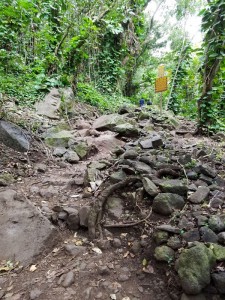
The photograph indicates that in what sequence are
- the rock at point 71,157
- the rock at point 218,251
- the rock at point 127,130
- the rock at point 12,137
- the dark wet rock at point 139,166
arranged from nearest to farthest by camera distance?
the rock at point 218,251 < the dark wet rock at point 139,166 < the rock at point 12,137 < the rock at point 71,157 < the rock at point 127,130

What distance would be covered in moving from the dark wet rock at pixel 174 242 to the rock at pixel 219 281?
0.34m

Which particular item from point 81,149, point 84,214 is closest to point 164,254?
point 84,214

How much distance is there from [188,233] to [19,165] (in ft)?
8.65

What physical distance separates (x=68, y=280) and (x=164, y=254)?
0.81 m

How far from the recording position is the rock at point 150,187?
253cm

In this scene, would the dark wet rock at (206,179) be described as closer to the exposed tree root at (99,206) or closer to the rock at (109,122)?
the exposed tree root at (99,206)

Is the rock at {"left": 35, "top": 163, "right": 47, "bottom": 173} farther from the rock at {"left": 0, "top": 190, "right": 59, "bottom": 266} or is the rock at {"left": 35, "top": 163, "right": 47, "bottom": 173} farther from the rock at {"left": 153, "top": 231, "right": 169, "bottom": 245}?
the rock at {"left": 153, "top": 231, "right": 169, "bottom": 245}

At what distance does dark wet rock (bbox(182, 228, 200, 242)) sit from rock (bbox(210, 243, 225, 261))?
137 mm

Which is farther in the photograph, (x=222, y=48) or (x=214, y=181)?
(x=222, y=48)

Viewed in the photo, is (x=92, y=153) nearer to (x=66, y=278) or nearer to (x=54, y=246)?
(x=54, y=246)

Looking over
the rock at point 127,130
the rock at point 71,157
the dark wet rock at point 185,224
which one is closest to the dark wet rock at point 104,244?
the dark wet rock at point 185,224

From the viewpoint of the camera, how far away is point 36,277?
213 centimetres

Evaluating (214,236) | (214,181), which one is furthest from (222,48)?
(214,236)

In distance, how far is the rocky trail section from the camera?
6.37 feet
